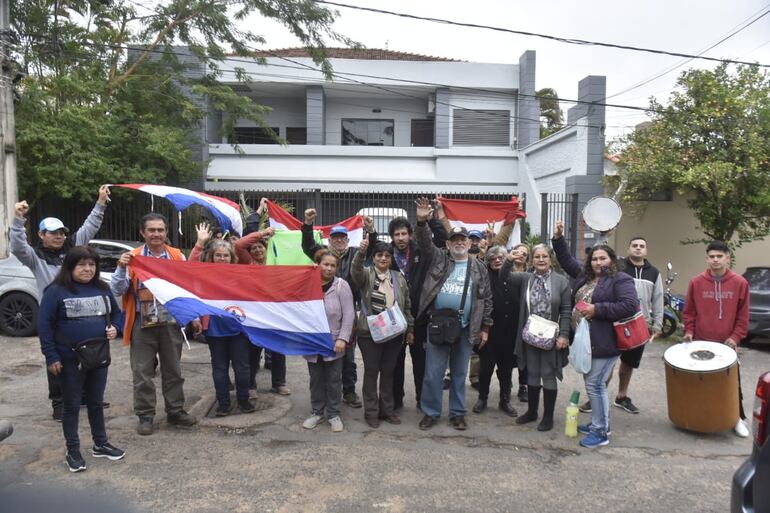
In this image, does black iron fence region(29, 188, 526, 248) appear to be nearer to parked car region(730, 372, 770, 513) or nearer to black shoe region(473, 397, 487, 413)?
black shoe region(473, 397, 487, 413)

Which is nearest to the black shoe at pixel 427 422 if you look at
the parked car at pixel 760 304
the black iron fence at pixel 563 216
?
the parked car at pixel 760 304

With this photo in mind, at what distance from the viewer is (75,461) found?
433cm

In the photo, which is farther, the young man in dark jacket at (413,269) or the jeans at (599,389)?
the young man in dark jacket at (413,269)

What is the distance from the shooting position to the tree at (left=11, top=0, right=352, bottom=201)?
1242 centimetres

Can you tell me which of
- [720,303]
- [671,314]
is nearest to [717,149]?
[671,314]

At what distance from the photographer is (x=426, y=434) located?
532cm

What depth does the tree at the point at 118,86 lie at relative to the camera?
1242 centimetres

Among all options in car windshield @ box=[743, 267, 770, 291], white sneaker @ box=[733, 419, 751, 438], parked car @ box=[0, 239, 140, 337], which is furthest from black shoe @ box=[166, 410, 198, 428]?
car windshield @ box=[743, 267, 770, 291]

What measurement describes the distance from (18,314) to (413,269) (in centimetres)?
732

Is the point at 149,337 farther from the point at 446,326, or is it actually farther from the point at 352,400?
the point at 446,326

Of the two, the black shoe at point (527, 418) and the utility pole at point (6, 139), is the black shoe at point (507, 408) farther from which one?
the utility pole at point (6, 139)

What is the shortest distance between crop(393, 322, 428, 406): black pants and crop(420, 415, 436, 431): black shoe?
0.45 m

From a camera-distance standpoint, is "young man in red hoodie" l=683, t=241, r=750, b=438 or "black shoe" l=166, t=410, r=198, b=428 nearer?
"black shoe" l=166, t=410, r=198, b=428

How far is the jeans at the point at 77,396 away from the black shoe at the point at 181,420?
0.79 meters
